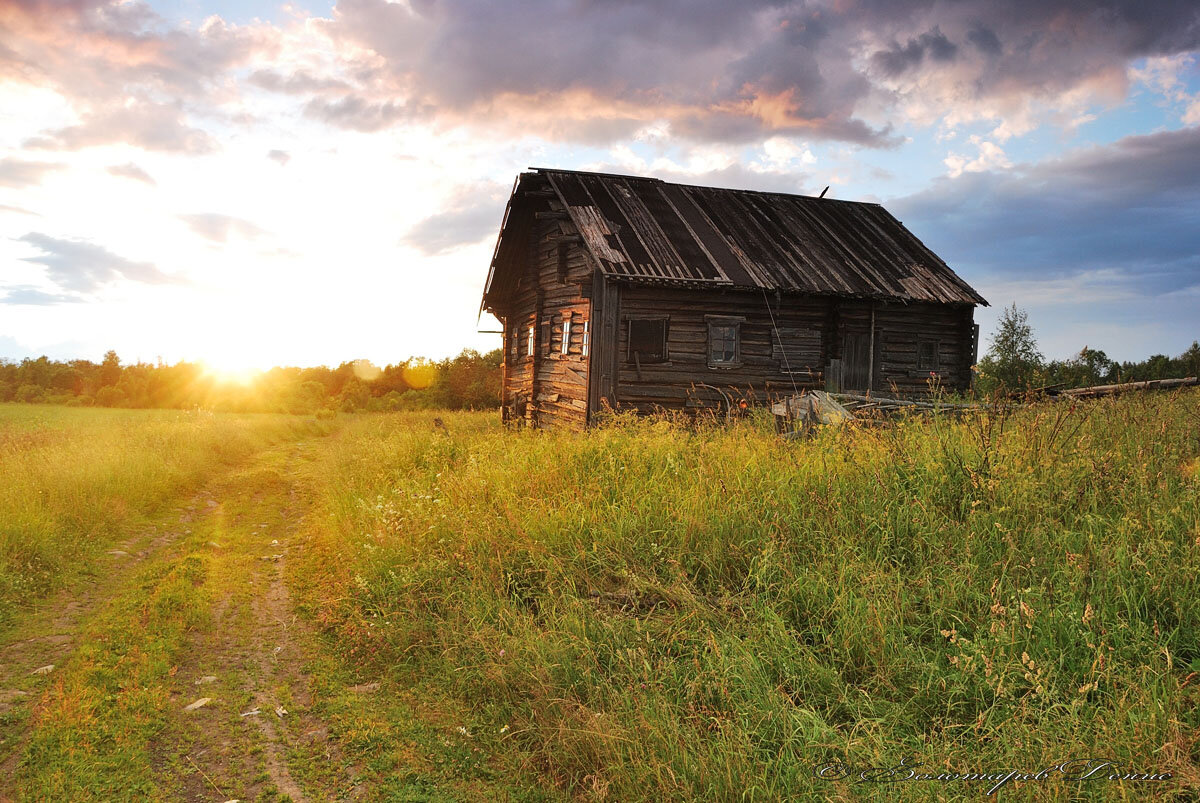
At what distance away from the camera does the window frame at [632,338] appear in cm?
1511

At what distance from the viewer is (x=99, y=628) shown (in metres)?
5.85

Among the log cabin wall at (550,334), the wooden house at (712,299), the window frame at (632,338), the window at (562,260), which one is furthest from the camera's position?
the window at (562,260)

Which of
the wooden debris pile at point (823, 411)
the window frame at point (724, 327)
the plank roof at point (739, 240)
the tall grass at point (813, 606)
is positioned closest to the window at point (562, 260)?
the plank roof at point (739, 240)

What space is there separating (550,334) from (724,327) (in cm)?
492

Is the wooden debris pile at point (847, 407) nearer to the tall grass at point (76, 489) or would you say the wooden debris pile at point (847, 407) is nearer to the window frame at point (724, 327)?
the window frame at point (724, 327)

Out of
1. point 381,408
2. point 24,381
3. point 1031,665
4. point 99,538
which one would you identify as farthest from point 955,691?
point 24,381

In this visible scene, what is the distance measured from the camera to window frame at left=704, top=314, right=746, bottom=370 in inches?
619

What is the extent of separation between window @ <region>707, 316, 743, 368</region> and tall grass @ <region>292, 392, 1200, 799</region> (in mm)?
8684

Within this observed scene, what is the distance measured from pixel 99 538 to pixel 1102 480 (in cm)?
1099

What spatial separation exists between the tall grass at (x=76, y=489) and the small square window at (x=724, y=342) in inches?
451

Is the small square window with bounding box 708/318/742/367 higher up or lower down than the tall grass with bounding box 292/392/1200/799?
higher up

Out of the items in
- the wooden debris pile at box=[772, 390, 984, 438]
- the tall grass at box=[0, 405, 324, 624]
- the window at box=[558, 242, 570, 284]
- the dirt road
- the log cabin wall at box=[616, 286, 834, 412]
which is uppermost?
the window at box=[558, 242, 570, 284]

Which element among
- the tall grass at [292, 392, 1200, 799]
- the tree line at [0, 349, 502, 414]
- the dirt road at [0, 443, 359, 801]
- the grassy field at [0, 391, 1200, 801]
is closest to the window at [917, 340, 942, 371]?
the grassy field at [0, 391, 1200, 801]

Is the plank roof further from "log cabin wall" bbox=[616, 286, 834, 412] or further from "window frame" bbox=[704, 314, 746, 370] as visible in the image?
"window frame" bbox=[704, 314, 746, 370]
